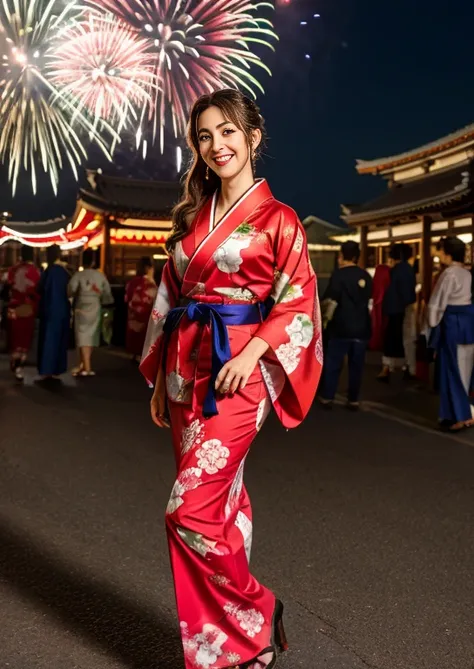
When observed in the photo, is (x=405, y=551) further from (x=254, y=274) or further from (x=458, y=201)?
(x=458, y=201)

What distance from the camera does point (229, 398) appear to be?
7.57 ft

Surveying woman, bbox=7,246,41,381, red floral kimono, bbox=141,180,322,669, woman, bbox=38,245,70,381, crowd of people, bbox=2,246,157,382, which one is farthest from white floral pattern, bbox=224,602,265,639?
woman, bbox=7,246,41,381

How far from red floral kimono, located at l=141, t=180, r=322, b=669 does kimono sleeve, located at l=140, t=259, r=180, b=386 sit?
7 centimetres

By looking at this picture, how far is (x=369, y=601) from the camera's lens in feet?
9.95

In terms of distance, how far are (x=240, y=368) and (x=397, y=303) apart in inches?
320

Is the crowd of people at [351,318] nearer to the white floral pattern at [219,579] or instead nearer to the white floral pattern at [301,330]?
the white floral pattern at [301,330]

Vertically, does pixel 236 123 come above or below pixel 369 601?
above

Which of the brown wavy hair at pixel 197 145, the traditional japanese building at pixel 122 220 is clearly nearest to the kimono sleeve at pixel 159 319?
the brown wavy hair at pixel 197 145

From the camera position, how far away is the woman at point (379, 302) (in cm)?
1223

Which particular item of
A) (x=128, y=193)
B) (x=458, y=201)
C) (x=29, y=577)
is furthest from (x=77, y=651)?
(x=128, y=193)

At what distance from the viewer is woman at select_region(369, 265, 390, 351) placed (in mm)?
12234

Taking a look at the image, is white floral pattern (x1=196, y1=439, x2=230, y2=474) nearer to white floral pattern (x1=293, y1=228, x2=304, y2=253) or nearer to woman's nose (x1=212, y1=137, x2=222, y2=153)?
white floral pattern (x1=293, y1=228, x2=304, y2=253)

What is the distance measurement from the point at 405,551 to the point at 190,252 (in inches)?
80.0

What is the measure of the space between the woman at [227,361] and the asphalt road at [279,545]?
43 cm
